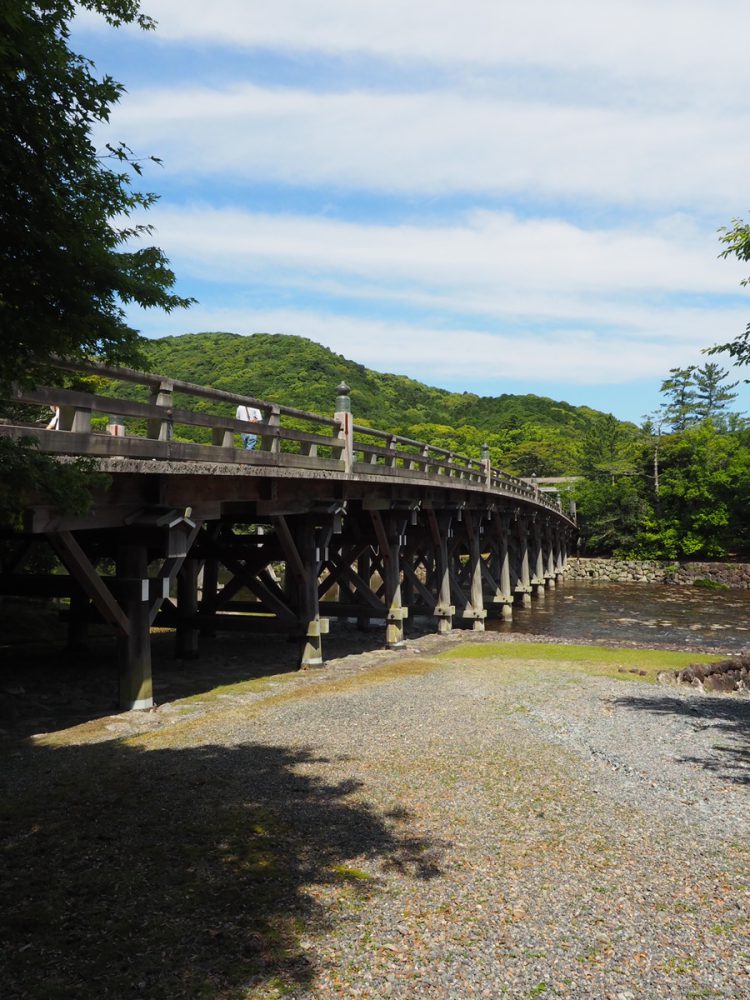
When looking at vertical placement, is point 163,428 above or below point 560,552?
above

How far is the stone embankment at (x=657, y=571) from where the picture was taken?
46.2 metres

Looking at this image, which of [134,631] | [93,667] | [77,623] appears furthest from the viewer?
[77,623]

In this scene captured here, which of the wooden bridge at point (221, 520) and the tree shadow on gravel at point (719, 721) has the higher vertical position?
the wooden bridge at point (221, 520)

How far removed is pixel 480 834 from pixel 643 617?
2636 cm


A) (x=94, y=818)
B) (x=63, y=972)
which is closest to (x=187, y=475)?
(x=94, y=818)

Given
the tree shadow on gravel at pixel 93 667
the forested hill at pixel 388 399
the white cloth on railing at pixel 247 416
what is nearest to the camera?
the tree shadow on gravel at pixel 93 667

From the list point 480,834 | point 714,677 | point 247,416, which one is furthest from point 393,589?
point 480,834

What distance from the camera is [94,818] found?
6.04m

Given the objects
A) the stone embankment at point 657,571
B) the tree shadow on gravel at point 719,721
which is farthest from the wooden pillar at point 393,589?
the stone embankment at point 657,571

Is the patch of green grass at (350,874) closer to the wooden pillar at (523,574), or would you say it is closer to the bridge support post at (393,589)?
the bridge support post at (393,589)

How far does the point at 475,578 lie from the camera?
945 inches

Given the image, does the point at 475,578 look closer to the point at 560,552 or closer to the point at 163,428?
the point at 163,428

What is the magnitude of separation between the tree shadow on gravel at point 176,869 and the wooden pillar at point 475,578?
1620cm

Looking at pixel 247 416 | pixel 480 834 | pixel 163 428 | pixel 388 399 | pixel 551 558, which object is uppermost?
pixel 388 399
